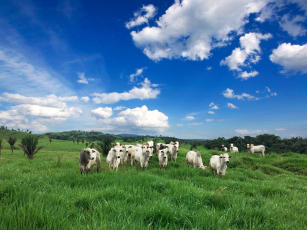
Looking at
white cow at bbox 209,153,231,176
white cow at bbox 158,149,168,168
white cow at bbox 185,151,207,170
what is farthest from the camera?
white cow at bbox 185,151,207,170

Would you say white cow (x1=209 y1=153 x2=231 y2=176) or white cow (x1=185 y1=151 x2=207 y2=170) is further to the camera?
white cow (x1=185 y1=151 x2=207 y2=170)

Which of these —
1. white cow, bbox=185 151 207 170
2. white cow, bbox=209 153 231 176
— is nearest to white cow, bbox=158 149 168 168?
white cow, bbox=185 151 207 170

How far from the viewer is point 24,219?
82.4 inches

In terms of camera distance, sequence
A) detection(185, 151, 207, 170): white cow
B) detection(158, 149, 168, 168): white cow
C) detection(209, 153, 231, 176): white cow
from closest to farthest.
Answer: detection(209, 153, 231, 176): white cow, detection(158, 149, 168, 168): white cow, detection(185, 151, 207, 170): white cow

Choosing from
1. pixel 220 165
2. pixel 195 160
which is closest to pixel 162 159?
pixel 195 160

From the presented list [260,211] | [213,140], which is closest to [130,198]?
[260,211]

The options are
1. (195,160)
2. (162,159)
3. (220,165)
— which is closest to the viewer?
(220,165)

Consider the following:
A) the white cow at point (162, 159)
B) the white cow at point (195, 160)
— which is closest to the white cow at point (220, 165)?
the white cow at point (195, 160)

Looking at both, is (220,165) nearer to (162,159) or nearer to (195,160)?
(195,160)

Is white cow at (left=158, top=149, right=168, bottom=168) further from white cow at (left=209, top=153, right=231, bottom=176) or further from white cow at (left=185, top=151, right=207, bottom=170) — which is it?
white cow at (left=209, top=153, right=231, bottom=176)

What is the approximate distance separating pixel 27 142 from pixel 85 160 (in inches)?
719

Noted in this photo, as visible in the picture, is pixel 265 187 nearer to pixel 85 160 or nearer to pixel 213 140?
pixel 85 160

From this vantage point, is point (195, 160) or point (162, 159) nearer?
point (162, 159)

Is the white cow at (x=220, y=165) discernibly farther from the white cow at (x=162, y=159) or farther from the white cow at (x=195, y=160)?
the white cow at (x=162, y=159)
